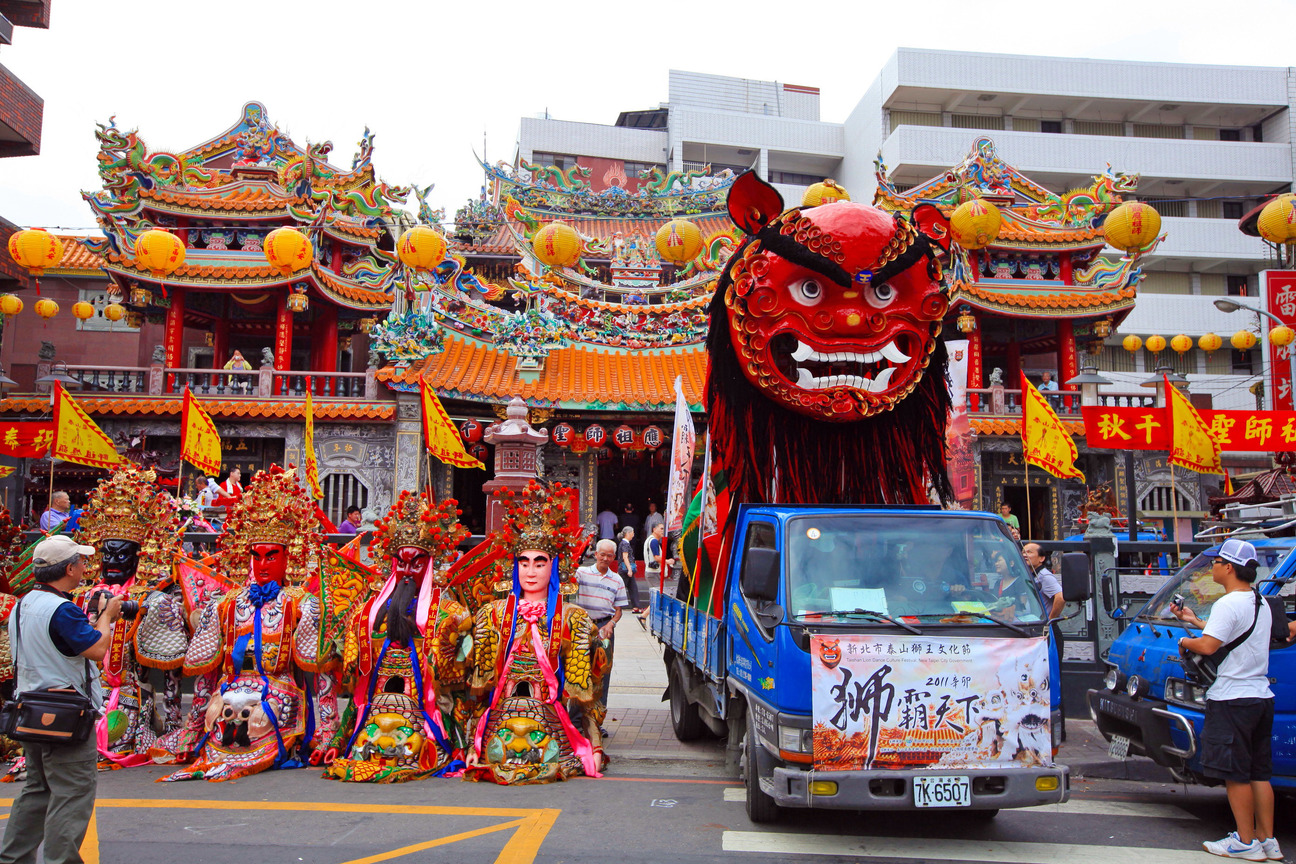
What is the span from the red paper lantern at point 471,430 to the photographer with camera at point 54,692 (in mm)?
11181

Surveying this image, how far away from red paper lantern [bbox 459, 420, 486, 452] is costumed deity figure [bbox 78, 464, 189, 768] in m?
8.69

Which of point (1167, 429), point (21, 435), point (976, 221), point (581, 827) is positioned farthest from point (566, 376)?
point (581, 827)

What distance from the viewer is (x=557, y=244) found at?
1620cm

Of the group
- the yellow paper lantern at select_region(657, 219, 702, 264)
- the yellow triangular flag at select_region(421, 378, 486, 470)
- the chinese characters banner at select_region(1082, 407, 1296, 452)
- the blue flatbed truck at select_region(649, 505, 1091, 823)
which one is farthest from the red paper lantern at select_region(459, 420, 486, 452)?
the blue flatbed truck at select_region(649, 505, 1091, 823)

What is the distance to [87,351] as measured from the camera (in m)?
23.1

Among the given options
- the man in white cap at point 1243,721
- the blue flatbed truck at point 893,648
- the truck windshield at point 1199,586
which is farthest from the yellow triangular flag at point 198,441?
the man in white cap at point 1243,721

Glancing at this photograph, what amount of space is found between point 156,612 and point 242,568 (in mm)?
656

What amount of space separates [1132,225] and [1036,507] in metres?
5.93

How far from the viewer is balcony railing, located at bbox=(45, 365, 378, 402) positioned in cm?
1569

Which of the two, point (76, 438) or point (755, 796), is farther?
point (76, 438)

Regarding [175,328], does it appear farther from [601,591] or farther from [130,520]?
[601,591]

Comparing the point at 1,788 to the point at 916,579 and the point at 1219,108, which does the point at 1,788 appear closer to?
the point at 916,579

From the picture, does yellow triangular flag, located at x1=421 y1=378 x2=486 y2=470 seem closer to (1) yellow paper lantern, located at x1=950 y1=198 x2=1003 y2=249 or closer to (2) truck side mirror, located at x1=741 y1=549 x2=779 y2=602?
(2) truck side mirror, located at x1=741 y1=549 x2=779 y2=602

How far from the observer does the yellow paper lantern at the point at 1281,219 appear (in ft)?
47.2
